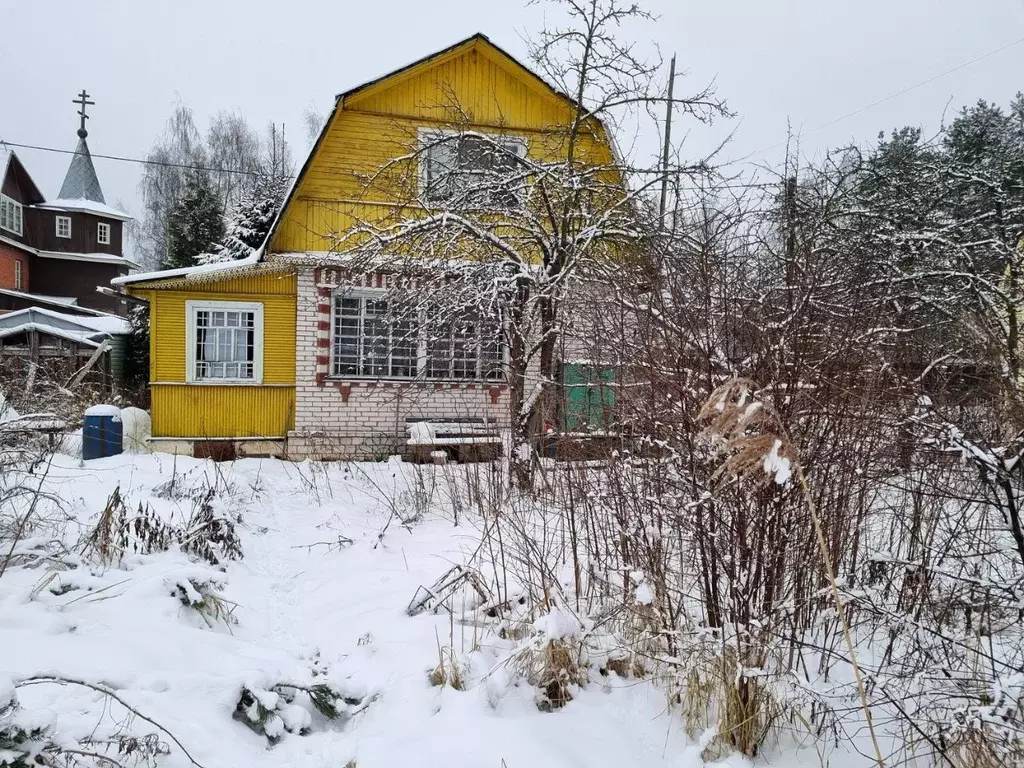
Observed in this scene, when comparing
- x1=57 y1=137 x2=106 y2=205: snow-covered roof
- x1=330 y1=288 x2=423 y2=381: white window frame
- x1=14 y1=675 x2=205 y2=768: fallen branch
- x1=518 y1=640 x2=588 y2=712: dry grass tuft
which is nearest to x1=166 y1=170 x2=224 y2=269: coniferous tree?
x1=330 y1=288 x2=423 y2=381: white window frame

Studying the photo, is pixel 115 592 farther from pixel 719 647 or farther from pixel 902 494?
pixel 902 494

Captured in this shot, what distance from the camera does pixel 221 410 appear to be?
425 inches

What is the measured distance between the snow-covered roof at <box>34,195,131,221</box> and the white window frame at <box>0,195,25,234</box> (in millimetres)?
1415

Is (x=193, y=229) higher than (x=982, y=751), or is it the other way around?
(x=193, y=229)

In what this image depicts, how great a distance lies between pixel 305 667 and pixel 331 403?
7.83 metres

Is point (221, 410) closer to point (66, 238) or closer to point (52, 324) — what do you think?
point (52, 324)

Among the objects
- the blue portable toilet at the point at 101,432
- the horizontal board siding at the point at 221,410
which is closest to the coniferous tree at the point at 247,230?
the horizontal board siding at the point at 221,410

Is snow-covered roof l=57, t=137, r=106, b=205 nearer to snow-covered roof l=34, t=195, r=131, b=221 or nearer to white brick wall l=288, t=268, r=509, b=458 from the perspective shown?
snow-covered roof l=34, t=195, r=131, b=221

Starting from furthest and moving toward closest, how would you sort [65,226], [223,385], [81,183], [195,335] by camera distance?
[81,183] < [65,226] < [223,385] < [195,335]

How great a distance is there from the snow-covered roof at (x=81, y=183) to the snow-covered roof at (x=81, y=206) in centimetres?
37

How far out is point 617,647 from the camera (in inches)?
127

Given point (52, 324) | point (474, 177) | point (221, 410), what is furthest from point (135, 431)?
point (52, 324)

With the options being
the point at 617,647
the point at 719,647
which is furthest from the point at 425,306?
the point at 719,647

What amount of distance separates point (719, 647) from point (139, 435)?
444 inches
